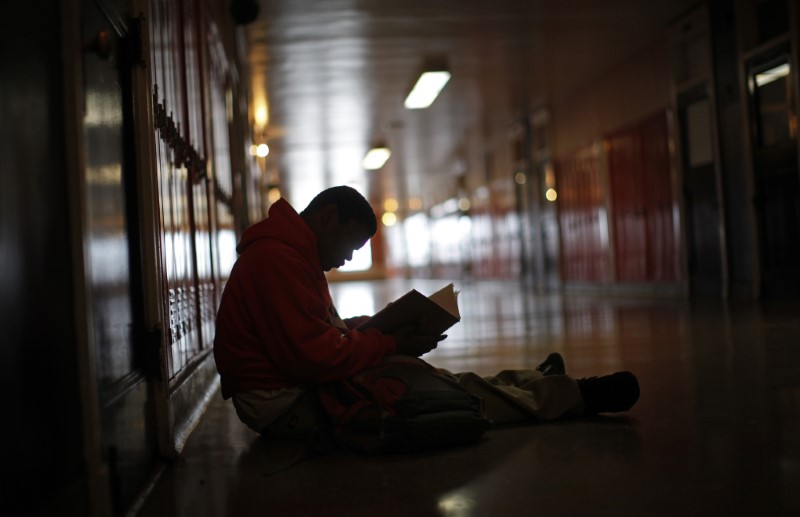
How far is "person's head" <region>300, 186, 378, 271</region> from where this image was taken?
3.21 metres

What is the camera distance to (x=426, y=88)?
12.8 meters

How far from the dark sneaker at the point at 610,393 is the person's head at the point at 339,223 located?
1120mm

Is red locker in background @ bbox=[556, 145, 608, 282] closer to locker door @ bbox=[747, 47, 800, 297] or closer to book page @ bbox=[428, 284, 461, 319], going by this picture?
locker door @ bbox=[747, 47, 800, 297]

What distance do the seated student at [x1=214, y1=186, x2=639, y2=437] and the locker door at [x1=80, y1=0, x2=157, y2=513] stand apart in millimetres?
416

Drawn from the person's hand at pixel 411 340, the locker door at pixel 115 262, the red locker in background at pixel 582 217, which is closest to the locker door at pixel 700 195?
the red locker in background at pixel 582 217

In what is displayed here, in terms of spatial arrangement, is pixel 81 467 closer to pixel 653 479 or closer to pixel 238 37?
pixel 653 479

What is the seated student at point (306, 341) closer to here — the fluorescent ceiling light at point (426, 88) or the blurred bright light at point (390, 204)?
the fluorescent ceiling light at point (426, 88)

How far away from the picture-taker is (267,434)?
3.39 metres

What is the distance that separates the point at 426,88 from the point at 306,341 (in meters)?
10.2

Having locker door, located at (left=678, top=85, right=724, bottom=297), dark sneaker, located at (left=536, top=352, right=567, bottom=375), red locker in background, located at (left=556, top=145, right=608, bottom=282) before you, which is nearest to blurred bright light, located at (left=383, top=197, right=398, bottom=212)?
red locker in background, located at (left=556, top=145, right=608, bottom=282)

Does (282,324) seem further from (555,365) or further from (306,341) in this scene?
(555,365)

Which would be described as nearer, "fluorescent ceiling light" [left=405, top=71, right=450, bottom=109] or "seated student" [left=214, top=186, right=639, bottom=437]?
"seated student" [left=214, top=186, right=639, bottom=437]

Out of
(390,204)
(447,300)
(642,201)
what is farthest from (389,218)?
(447,300)

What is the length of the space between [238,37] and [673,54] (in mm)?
5945
